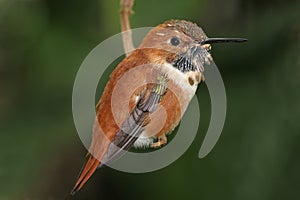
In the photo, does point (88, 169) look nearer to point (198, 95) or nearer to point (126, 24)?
point (126, 24)

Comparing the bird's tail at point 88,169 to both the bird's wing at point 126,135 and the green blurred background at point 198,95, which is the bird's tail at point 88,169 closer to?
the bird's wing at point 126,135

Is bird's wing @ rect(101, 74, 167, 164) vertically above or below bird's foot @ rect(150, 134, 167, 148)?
above

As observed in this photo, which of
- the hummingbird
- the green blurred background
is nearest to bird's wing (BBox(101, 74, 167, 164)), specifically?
the hummingbird

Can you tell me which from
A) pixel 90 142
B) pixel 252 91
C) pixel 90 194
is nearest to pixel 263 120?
pixel 252 91

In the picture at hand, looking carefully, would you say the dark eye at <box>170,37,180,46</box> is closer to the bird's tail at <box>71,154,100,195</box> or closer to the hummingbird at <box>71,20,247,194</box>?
the hummingbird at <box>71,20,247,194</box>

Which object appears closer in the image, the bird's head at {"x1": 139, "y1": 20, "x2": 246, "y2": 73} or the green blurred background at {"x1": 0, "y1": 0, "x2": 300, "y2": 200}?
the bird's head at {"x1": 139, "y1": 20, "x2": 246, "y2": 73}
